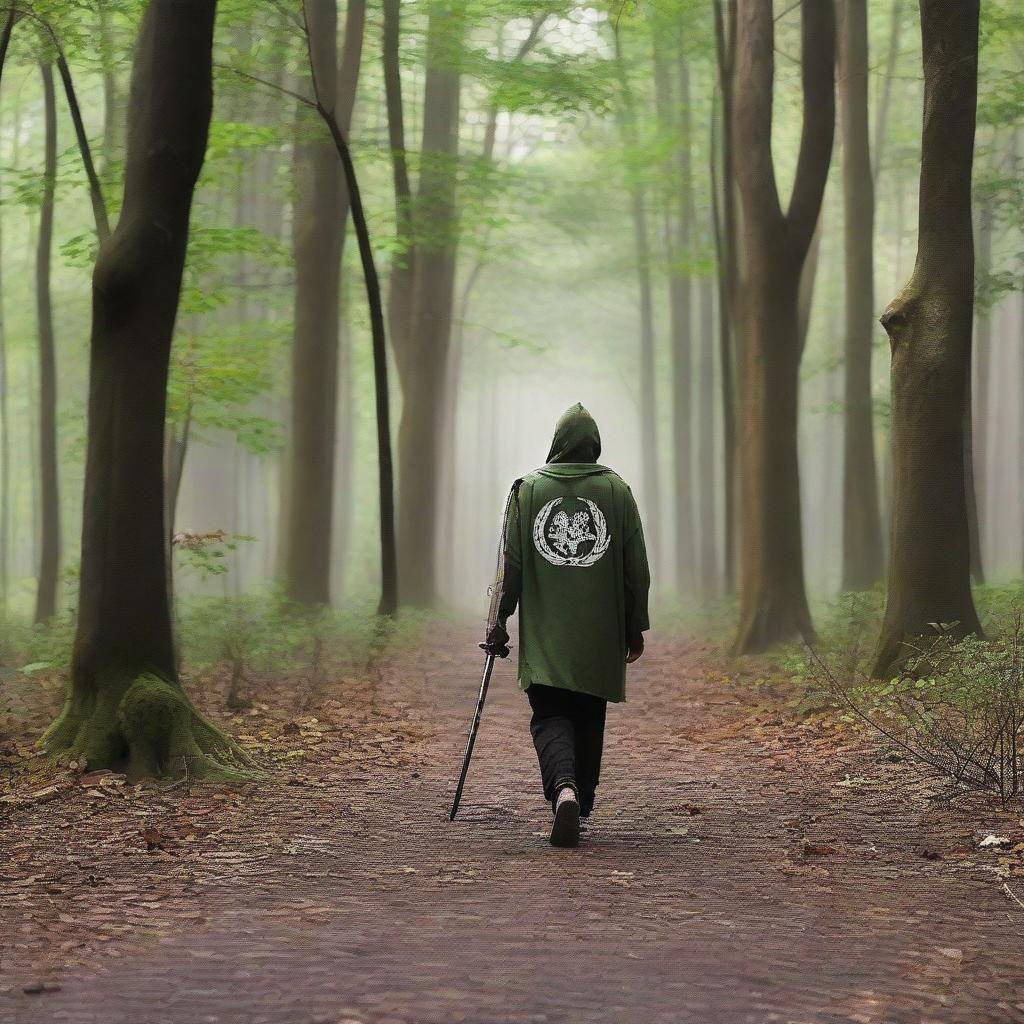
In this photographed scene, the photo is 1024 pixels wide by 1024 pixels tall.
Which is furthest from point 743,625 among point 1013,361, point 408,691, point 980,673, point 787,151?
point 1013,361

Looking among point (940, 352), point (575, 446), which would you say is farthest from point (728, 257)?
point (575, 446)

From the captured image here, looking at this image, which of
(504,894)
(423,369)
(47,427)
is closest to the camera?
(504,894)

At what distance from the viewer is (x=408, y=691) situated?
11977 millimetres

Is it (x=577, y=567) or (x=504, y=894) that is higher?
(x=577, y=567)

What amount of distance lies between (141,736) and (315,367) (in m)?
9.78

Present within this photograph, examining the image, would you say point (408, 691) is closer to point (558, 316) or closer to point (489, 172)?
point (489, 172)

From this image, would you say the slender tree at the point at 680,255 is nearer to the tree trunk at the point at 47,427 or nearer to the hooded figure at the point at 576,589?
the tree trunk at the point at 47,427

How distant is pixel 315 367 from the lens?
16.4m

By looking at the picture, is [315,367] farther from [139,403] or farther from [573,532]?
[573,532]

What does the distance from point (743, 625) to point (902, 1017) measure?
1021 centimetres

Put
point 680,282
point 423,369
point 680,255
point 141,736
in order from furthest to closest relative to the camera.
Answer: point 680,282 < point 423,369 < point 680,255 < point 141,736

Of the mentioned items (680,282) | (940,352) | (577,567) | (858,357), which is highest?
(680,282)

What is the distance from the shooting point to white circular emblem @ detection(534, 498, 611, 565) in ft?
20.5

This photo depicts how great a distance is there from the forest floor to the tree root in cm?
21
